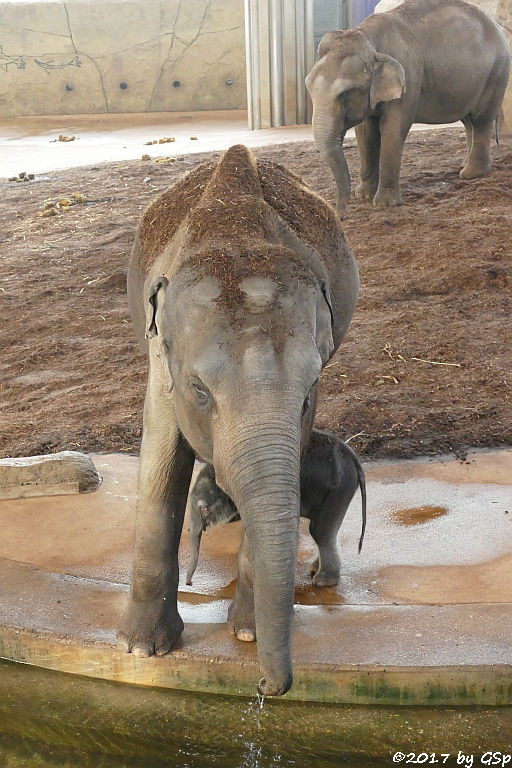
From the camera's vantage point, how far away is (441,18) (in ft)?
34.3

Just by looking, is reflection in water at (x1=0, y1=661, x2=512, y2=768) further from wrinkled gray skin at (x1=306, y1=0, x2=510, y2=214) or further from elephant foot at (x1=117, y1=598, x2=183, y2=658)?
wrinkled gray skin at (x1=306, y1=0, x2=510, y2=214)

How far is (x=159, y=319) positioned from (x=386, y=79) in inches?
291

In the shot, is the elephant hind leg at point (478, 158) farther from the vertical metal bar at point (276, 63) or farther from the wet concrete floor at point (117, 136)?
the vertical metal bar at point (276, 63)

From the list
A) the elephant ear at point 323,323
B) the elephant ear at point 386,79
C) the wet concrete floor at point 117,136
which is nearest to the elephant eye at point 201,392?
the elephant ear at point 323,323

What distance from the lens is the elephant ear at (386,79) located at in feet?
30.5

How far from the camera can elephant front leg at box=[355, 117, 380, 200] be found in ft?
33.0

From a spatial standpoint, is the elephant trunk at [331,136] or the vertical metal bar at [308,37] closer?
the elephant trunk at [331,136]

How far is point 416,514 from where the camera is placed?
4.11 metres

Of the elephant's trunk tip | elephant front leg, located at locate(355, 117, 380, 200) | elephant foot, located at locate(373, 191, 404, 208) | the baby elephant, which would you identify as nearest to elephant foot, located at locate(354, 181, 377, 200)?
elephant front leg, located at locate(355, 117, 380, 200)

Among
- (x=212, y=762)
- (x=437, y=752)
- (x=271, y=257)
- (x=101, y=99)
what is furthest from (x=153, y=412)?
(x=101, y=99)

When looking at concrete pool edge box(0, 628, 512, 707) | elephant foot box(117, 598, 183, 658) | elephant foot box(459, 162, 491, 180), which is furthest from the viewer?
elephant foot box(459, 162, 491, 180)

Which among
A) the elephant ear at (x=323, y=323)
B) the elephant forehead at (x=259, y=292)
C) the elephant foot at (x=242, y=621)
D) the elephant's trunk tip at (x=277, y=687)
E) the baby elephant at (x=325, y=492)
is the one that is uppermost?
the elephant forehead at (x=259, y=292)

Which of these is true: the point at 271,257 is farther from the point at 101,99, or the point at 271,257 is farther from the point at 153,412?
the point at 101,99

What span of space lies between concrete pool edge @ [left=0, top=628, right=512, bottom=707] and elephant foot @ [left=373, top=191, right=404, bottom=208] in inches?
286
